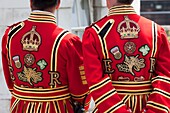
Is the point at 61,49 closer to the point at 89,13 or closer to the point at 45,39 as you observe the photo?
the point at 45,39

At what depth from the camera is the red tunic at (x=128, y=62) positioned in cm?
250

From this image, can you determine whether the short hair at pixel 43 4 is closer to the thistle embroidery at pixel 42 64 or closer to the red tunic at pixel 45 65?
the red tunic at pixel 45 65

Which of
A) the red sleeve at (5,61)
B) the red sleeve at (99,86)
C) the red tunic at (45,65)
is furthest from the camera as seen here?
the red sleeve at (5,61)

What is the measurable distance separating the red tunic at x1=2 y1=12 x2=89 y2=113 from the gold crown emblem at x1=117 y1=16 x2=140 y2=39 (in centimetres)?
31

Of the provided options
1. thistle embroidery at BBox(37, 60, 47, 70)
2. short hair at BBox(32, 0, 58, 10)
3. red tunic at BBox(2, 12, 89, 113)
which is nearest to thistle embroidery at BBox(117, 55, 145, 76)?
red tunic at BBox(2, 12, 89, 113)

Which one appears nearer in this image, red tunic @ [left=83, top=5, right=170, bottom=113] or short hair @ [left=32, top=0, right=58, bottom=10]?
red tunic @ [left=83, top=5, right=170, bottom=113]

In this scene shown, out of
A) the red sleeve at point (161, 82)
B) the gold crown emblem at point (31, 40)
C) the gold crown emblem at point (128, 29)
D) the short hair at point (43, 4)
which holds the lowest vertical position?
the red sleeve at point (161, 82)

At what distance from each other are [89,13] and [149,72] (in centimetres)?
276

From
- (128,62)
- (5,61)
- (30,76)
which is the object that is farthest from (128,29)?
(5,61)

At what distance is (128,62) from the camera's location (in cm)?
255

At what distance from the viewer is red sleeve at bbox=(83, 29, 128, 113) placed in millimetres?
2477

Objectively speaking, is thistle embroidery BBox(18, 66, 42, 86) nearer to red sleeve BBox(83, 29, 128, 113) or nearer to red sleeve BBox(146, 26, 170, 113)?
red sleeve BBox(83, 29, 128, 113)

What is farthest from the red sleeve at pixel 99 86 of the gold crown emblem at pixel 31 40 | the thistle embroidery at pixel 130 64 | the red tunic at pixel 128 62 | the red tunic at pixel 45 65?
the gold crown emblem at pixel 31 40

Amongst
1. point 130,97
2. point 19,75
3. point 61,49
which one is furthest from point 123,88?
point 19,75
